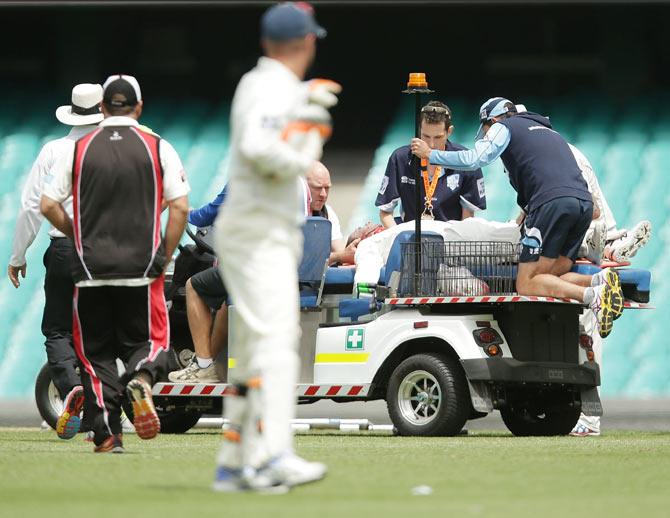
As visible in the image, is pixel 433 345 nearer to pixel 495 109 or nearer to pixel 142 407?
pixel 495 109

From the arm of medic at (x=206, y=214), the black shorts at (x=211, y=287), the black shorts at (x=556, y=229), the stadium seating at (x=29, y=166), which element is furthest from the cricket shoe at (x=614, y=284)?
the stadium seating at (x=29, y=166)

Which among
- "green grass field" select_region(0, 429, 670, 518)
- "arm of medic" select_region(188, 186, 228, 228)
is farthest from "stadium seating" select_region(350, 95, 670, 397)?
"green grass field" select_region(0, 429, 670, 518)

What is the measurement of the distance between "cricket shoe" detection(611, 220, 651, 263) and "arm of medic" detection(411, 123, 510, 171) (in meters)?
1.31

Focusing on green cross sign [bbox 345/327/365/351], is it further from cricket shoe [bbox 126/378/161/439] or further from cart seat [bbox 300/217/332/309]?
cricket shoe [bbox 126/378/161/439]

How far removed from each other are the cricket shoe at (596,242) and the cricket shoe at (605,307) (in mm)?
1045

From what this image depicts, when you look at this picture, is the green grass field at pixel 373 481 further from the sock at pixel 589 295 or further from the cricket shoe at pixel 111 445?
the sock at pixel 589 295

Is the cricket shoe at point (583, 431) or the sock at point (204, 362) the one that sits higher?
the sock at point (204, 362)

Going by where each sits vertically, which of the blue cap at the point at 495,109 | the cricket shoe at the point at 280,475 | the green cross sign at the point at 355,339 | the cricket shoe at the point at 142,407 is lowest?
the cricket shoe at the point at 280,475

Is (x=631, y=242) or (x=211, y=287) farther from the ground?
(x=631, y=242)

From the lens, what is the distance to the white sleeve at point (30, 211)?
11617mm

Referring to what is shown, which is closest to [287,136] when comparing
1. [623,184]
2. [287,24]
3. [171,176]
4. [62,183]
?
[287,24]

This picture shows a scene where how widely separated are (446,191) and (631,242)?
59.4 inches

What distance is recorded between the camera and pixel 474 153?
463 inches

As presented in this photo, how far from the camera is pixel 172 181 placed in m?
8.91
